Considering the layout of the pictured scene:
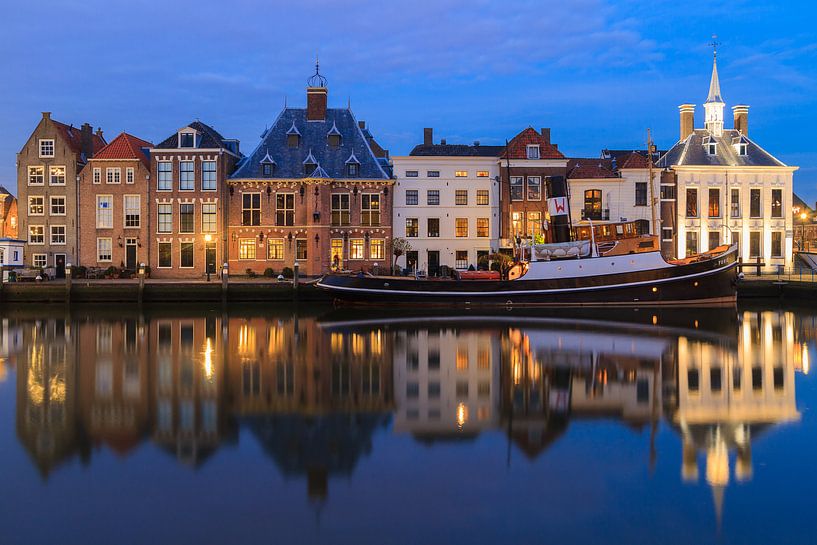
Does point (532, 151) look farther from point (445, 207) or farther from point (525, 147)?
point (445, 207)

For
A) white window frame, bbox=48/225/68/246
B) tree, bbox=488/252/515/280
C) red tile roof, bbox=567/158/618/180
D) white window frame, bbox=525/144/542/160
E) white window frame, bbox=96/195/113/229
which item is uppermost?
white window frame, bbox=525/144/542/160

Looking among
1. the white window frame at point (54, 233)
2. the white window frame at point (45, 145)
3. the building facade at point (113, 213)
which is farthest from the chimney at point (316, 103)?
the white window frame at point (54, 233)

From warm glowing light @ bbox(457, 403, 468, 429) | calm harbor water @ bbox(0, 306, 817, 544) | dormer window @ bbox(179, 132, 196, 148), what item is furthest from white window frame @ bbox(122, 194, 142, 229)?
warm glowing light @ bbox(457, 403, 468, 429)

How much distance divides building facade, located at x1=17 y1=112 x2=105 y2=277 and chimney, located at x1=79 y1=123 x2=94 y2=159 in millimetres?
1975

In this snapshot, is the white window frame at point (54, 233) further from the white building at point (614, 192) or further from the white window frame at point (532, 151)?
the white building at point (614, 192)

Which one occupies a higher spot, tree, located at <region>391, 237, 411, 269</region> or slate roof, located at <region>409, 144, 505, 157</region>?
slate roof, located at <region>409, 144, 505, 157</region>

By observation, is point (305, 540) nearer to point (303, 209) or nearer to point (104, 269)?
point (303, 209)

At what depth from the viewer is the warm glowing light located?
497 inches

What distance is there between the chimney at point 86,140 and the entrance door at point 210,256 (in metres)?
10.9

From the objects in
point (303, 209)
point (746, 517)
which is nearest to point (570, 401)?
point (746, 517)

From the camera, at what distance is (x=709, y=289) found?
33.8m

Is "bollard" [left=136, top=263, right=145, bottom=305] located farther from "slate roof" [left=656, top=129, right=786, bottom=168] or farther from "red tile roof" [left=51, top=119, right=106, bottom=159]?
"slate roof" [left=656, top=129, right=786, bottom=168]

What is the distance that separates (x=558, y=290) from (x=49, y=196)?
3212cm

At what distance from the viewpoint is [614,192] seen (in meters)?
43.8
